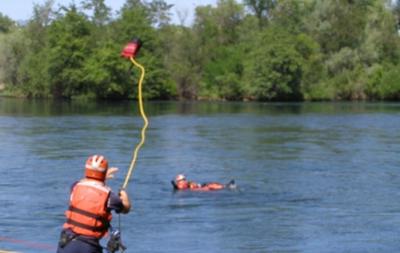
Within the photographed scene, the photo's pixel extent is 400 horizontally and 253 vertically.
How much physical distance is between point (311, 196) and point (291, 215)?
13.2 feet

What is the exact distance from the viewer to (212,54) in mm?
130000

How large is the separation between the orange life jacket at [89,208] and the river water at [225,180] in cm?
1056

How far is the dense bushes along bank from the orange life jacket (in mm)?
104820

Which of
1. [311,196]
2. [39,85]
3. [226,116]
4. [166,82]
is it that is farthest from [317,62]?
[311,196]

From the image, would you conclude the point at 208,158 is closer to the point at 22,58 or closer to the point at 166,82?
the point at 166,82

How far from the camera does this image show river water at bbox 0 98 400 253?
22297 mm

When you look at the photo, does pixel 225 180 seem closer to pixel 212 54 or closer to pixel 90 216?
pixel 90 216

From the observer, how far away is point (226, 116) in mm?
75500

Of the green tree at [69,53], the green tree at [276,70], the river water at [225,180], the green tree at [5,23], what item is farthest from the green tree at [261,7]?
the river water at [225,180]

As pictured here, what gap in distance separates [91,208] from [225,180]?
24.5 meters

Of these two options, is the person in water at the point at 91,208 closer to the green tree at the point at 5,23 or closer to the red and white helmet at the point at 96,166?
the red and white helmet at the point at 96,166

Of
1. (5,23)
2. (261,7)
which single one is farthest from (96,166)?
(5,23)

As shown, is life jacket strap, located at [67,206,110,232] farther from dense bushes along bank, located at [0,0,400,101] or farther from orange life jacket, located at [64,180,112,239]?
dense bushes along bank, located at [0,0,400,101]

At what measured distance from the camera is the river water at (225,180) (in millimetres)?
22297
